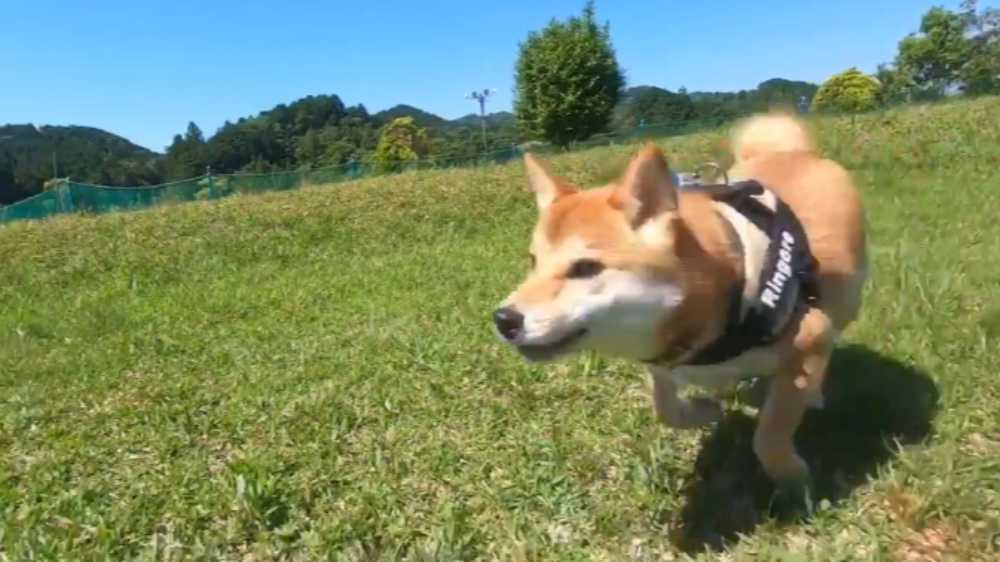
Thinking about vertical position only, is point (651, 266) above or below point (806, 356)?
above

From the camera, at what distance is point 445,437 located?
303cm

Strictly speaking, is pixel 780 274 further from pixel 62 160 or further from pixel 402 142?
pixel 62 160

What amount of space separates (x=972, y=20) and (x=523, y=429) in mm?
60519

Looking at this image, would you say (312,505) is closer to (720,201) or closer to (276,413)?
(276,413)

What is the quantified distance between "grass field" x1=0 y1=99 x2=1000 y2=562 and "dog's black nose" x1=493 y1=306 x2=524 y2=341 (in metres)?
0.74

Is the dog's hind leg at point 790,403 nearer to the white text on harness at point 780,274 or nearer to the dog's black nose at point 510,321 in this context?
the white text on harness at point 780,274

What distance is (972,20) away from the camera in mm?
52188

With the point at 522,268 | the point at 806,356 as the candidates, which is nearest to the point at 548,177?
the point at 806,356

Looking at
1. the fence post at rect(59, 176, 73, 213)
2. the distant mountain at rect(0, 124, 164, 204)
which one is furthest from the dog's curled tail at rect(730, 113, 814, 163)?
the distant mountain at rect(0, 124, 164, 204)

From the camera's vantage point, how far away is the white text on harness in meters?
2.12

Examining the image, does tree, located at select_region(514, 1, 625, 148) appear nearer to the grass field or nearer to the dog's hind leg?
the grass field

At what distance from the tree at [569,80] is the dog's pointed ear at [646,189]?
95.6 feet

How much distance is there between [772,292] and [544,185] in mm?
701

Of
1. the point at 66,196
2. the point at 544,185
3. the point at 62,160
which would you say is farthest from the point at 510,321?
the point at 62,160
